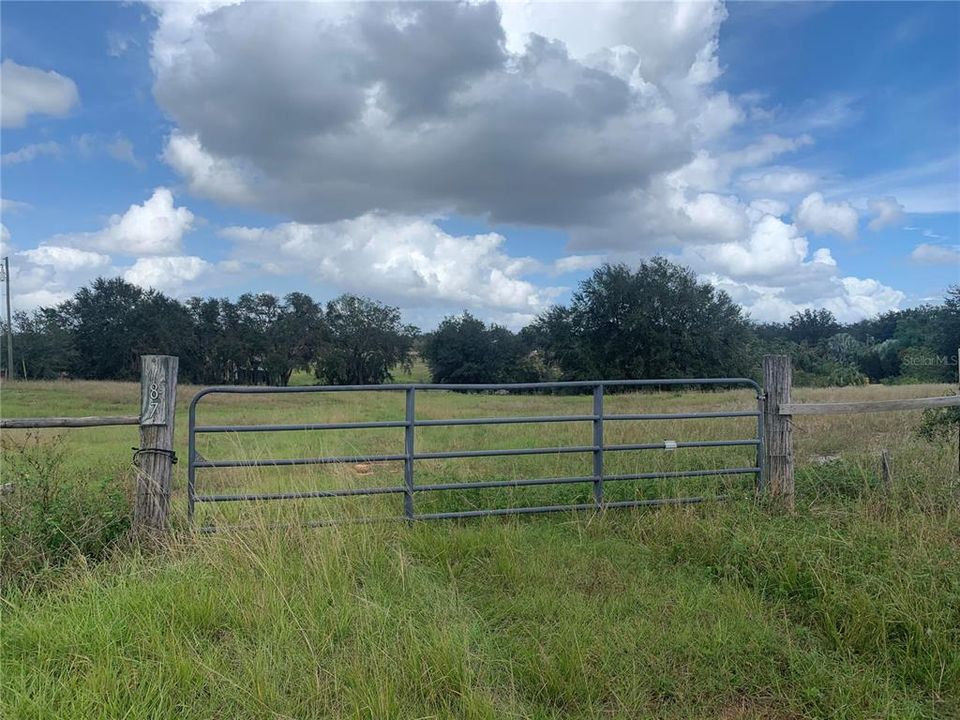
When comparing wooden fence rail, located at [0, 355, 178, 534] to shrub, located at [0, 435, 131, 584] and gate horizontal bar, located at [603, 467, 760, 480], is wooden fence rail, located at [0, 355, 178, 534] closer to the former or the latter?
shrub, located at [0, 435, 131, 584]

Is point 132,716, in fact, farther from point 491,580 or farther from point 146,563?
point 491,580

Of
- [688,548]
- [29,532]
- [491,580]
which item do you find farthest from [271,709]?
[688,548]

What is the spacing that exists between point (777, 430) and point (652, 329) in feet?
141

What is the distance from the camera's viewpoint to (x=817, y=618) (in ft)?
12.8

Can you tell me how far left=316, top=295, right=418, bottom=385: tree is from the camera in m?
62.8

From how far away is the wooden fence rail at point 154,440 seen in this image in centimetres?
503

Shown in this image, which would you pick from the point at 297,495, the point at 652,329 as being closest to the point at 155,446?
the point at 297,495

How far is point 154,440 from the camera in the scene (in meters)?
5.14

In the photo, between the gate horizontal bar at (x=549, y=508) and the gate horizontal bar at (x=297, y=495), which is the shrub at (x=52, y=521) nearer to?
the gate horizontal bar at (x=297, y=495)

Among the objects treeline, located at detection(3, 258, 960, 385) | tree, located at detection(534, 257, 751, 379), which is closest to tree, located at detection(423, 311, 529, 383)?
treeline, located at detection(3, 258, 960, 385)

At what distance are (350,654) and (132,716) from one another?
1008 millimetres

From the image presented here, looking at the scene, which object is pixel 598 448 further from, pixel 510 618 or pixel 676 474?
pixel 510 618

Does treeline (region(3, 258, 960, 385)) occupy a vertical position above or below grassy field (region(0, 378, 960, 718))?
above

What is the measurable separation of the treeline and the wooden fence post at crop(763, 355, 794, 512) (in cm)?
3849
